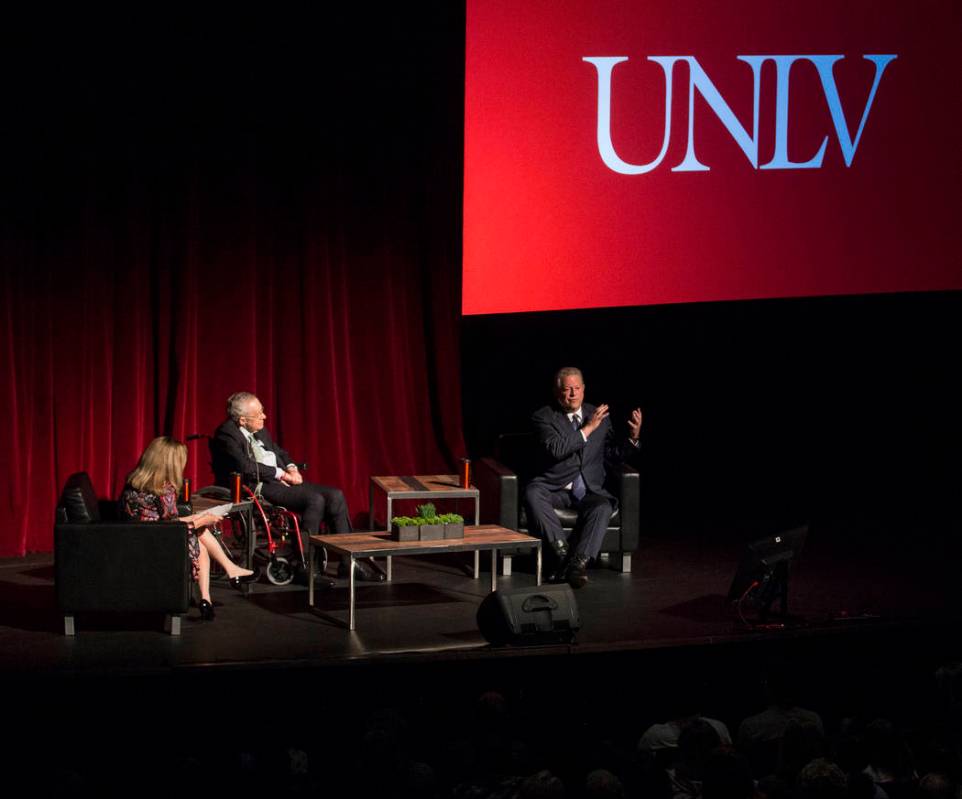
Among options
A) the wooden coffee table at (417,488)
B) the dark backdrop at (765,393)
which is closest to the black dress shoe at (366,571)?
the wooden coffee table at (417,488)

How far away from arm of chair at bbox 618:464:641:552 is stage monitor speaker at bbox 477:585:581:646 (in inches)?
59.8

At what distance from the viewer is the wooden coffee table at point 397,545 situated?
558 centimetres

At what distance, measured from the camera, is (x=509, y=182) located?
668 centimetres

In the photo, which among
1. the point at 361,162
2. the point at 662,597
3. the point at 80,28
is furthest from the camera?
the point at 361,162

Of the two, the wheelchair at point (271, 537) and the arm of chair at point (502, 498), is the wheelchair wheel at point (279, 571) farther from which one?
the arm of chair at point (502, 498)

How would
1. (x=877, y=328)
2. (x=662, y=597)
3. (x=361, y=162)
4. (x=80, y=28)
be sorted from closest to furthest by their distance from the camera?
(x=662, y=597) → (x=80, y=28) → (x=361, y=162) → (x=877, y=328)

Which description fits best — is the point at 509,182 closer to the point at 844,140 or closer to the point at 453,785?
the point at 844,140

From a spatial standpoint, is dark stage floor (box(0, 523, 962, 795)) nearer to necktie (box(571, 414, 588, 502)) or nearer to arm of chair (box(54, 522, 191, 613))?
arm of chair (box(54, 522, 191, 613))

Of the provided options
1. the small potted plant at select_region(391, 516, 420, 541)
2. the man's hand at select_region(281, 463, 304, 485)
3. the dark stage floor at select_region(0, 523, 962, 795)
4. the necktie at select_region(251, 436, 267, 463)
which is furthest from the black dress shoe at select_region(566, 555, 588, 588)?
the necktie at select_region(251, 436, 267, 463)

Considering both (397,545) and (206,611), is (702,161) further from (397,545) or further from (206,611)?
(206,611)

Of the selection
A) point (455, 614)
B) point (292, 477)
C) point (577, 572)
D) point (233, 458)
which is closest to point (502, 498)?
point (577, 572)

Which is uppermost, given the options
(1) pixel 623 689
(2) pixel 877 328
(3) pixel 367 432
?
(2) pixel 877 328

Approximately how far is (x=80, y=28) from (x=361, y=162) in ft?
5.12

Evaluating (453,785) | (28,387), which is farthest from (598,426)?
(453,785)
